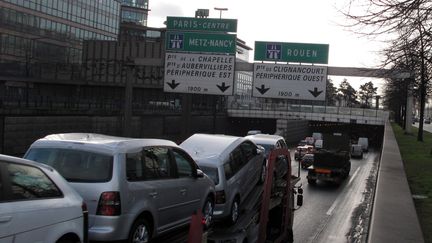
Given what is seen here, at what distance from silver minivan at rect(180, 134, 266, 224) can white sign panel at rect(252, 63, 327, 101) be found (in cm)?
1318

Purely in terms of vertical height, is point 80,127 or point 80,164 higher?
point 80,164

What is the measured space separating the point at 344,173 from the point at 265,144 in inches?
519

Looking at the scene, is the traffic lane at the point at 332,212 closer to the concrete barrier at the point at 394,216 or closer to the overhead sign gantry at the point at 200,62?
the concrete barrier at the point at 394,216

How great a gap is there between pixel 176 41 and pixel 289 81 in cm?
559

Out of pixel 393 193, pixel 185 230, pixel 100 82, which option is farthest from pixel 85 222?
pixel 100 82

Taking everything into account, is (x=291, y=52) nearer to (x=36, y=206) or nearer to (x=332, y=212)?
(x=332, y=212)

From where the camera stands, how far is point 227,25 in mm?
25688

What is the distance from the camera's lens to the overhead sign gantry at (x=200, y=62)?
80.2 feet

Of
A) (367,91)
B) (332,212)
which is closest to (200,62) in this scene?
(332,212)

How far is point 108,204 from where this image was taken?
679 centimetres

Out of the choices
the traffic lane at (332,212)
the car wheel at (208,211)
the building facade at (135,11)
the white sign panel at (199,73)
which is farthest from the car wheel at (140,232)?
the building facade at (135,11)

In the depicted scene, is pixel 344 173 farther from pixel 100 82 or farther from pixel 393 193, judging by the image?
pixel 100 82

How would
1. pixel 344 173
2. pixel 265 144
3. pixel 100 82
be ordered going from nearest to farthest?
1. pixel 265 144
2. pixel 344 173
3. pixel 100 82

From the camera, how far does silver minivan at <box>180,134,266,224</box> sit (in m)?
10.0
